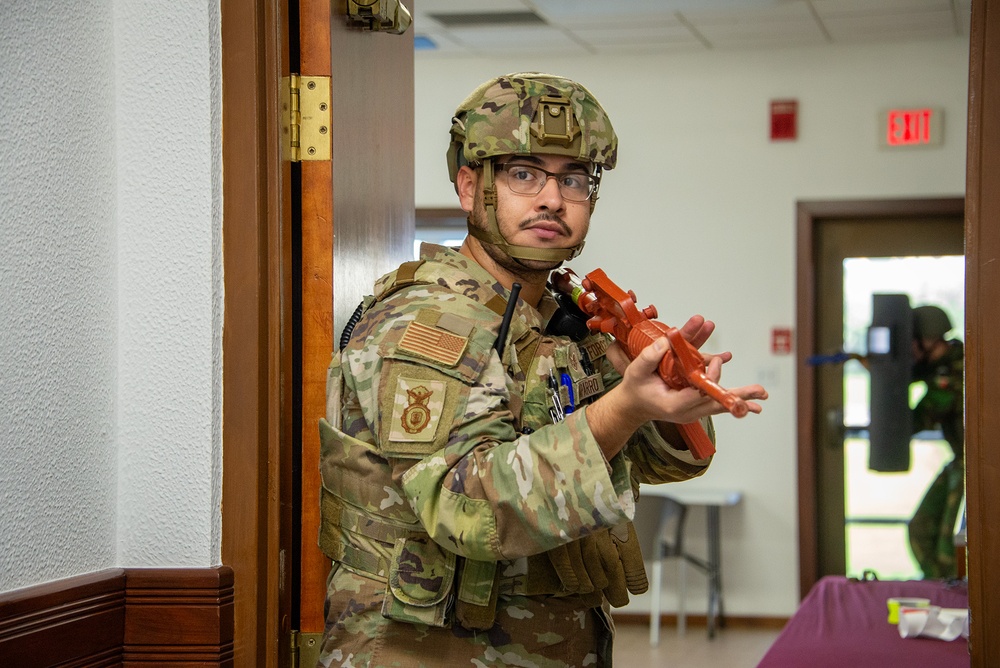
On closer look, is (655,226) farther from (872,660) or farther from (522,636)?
(522,636)

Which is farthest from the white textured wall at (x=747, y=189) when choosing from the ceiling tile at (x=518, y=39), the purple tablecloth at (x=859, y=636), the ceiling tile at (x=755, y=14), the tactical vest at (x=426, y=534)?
the tactical vest at (x=426, y=534)

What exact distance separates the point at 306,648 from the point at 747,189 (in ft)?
13.7

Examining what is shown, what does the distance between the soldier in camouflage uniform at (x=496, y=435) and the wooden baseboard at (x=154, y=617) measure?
154 millimetres

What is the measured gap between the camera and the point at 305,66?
59.4 inches

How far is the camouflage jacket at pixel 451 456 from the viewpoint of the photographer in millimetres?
1220

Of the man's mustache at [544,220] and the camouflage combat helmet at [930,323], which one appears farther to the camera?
the camouflage combat helmet at [930,323]

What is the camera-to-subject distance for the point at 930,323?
4891 mm

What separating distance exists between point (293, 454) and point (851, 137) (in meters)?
4.27

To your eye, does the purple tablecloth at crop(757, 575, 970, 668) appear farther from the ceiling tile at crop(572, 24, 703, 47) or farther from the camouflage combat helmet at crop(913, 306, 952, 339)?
the ceiling tile at crop(572, 24, 703, 47)

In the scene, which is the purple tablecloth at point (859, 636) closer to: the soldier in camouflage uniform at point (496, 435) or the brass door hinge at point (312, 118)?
the soldier in camouflage uniform at point (496, 435)

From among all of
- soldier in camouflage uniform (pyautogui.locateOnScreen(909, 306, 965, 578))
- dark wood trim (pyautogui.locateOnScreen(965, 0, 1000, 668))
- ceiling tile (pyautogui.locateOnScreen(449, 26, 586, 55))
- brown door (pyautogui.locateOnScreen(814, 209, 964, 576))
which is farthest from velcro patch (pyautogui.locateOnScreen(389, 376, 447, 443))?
brown door (pyautogui.locateOnScreen(814, 209, 964, 576))

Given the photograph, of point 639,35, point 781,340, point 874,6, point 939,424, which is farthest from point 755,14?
point 939,424

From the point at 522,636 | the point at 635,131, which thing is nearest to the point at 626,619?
the point at 635,131

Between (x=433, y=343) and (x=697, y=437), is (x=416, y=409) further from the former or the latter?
(x=697, y=437)
